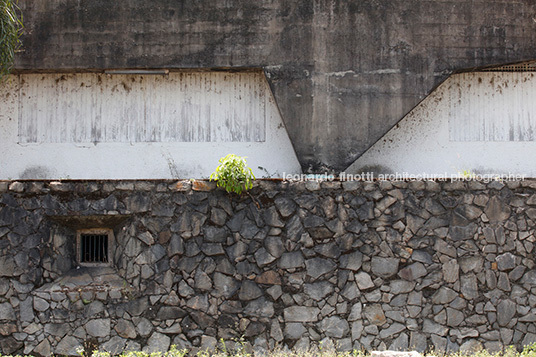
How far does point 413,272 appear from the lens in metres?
8.90

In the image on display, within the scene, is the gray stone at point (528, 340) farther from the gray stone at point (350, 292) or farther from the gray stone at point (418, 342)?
the gray stone at point (350, 292)

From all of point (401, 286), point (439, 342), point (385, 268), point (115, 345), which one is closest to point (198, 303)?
point (115, 345)

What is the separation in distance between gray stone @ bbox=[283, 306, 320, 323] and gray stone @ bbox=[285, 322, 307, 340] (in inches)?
2.5

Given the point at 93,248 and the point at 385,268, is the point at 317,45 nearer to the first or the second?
the point at 385,268

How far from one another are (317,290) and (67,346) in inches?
155

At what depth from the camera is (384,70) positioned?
10578 mm

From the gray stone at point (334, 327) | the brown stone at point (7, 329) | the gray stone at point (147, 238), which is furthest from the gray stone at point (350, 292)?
the brown stone at point (7, 329)

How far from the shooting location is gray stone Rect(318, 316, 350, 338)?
28.8ft

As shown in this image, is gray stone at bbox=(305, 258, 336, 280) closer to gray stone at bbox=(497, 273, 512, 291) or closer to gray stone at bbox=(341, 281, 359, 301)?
gray stone at bbox=(341, 281, 359, 301)

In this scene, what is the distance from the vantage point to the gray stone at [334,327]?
8766mm

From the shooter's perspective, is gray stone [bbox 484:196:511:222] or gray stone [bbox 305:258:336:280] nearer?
gray stone [bbox 305:258:336:280]

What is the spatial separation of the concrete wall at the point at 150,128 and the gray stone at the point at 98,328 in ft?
10.7

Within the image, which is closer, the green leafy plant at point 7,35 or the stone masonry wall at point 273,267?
the stone masonry wall at point 273,267

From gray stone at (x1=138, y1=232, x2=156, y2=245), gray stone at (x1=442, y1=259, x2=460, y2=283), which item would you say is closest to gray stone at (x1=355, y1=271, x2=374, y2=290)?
gray stone at (x1=442, y1=259, x2=460, y2=283)
